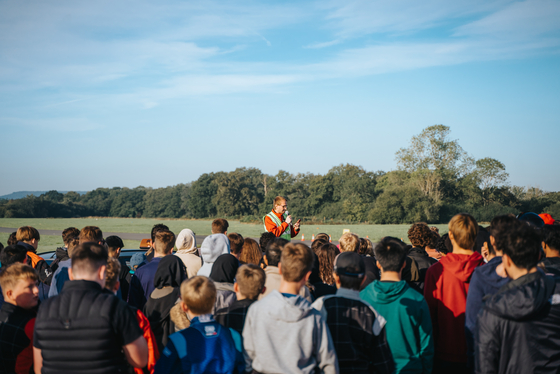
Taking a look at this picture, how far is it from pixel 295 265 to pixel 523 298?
1521mm

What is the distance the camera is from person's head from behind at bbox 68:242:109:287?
2.84 meters

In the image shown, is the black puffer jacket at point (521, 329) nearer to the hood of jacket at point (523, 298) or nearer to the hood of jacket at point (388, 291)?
the hood of jacket at point (523, 298)

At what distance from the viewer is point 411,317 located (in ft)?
10.8

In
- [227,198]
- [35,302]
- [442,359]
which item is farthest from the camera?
[227,198]

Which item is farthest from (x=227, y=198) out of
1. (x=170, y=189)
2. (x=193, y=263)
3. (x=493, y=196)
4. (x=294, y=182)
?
(x=193, y=263)

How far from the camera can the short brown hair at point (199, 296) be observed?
2943mm

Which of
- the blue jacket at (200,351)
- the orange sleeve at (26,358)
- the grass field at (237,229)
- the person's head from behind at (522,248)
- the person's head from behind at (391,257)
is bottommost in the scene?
the grass field at (237,229)

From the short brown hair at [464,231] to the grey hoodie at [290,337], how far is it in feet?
5.91

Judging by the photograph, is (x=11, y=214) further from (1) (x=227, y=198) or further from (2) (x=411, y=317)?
(2) (x=411, y=317)

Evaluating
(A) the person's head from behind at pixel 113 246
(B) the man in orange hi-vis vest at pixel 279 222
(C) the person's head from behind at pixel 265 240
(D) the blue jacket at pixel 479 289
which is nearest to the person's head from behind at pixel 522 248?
(D) the blue jacket at pixel 479 289

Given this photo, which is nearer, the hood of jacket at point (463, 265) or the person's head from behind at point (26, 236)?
the hood of jacket at point (463, 265)

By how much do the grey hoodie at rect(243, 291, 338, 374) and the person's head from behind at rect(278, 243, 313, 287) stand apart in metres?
0.19

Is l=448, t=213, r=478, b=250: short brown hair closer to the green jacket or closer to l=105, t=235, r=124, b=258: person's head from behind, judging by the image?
the green jacket

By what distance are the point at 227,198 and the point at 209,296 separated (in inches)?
3554
